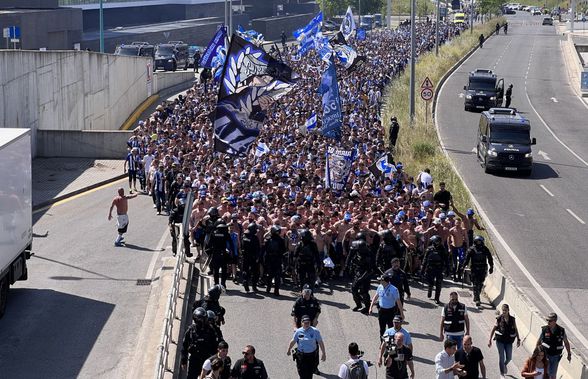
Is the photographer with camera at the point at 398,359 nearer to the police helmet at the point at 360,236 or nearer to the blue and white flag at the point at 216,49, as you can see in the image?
the police helmet at the point at 360,236

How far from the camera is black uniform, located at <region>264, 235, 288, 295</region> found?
2055cm

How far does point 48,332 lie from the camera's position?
18109 mm

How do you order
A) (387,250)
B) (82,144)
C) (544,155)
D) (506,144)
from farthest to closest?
(544,155) → (82,144) → (506,144) → (387,250)

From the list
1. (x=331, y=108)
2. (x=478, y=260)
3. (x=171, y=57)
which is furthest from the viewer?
(x=171, y=57)

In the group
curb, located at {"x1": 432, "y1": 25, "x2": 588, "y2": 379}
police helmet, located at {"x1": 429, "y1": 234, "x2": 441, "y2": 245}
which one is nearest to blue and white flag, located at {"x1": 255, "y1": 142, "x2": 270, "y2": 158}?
curb, located at {"x1": 432, "y1": 25, "x2": 588, "y2": 379}

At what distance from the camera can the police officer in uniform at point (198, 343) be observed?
14.3 meters

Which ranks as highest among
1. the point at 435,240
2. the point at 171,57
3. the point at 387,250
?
the point at 171,57

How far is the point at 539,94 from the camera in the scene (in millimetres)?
66625

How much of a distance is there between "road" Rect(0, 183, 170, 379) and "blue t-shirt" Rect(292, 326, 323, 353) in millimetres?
2940

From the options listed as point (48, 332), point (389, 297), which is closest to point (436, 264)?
point (389, 297)

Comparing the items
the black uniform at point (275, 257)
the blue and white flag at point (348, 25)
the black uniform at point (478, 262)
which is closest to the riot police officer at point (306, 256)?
the black uniform at point (275, 257)

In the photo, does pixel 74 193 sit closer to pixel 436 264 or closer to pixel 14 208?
pixel 14 208

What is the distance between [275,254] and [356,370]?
7320 mm

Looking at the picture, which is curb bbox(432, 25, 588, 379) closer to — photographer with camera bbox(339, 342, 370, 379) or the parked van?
photographer with camera bbox(339, 342, 370, 379)
